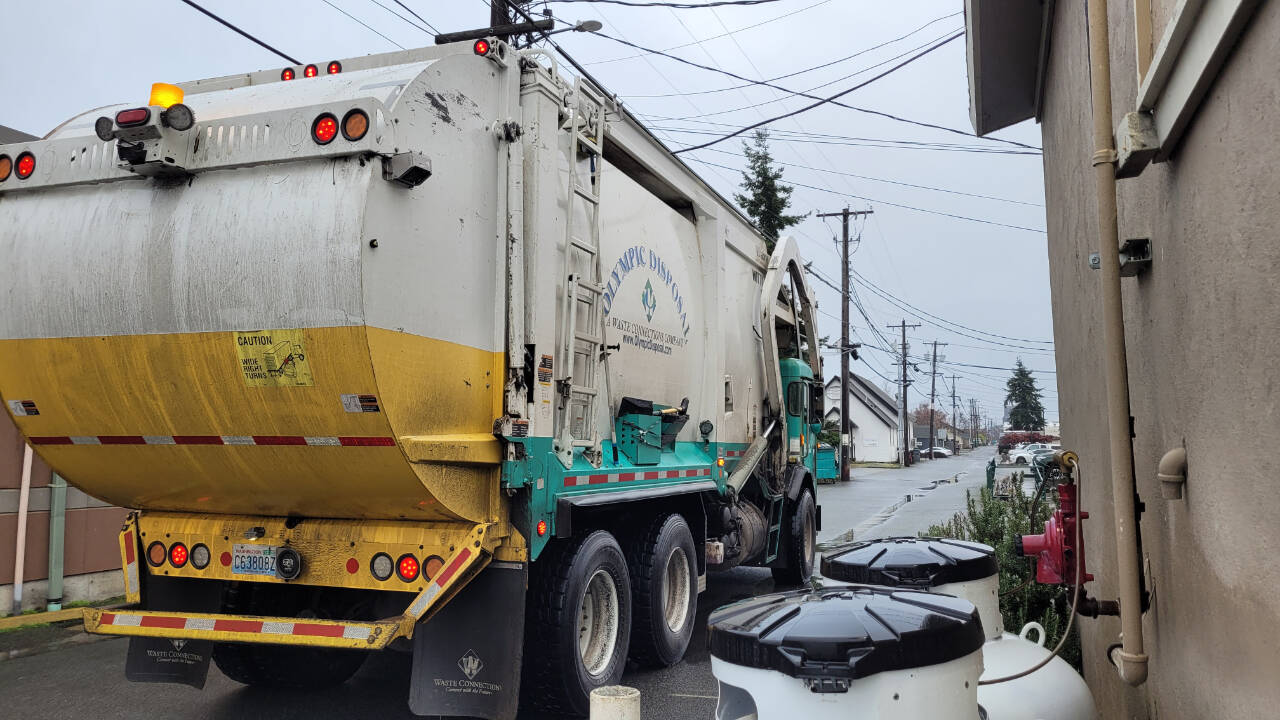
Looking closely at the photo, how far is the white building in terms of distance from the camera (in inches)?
2768

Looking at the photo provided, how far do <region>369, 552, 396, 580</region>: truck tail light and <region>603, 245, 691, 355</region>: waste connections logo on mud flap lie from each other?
2065 millimetres

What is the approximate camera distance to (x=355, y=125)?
4027 mm

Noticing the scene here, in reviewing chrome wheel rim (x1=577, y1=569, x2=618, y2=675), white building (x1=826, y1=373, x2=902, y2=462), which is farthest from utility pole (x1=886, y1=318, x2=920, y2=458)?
chrome wheel rim (x1=577, y1=569, x2=618, y2=675)

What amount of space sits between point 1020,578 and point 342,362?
5.43m

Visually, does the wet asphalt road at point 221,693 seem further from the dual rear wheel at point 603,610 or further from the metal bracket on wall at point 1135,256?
the metal bracket on wall at point 1135,256

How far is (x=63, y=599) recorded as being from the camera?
8273 mm

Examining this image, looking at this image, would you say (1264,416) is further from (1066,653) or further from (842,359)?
(842,359)

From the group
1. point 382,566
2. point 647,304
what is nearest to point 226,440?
point 382,566

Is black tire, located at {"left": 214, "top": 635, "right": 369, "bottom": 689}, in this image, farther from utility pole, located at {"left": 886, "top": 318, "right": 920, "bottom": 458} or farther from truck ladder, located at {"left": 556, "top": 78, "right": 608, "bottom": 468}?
utility pole, located at {"left": 886, "top": 318, "right": 920, "bottom": 458}

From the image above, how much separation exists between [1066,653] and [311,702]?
465 cm

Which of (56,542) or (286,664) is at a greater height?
(56,542)

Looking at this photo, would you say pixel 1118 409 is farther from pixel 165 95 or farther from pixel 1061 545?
pixel 165 95

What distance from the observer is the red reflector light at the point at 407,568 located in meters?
4.53

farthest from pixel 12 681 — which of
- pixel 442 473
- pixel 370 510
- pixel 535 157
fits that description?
pixel 535 157
